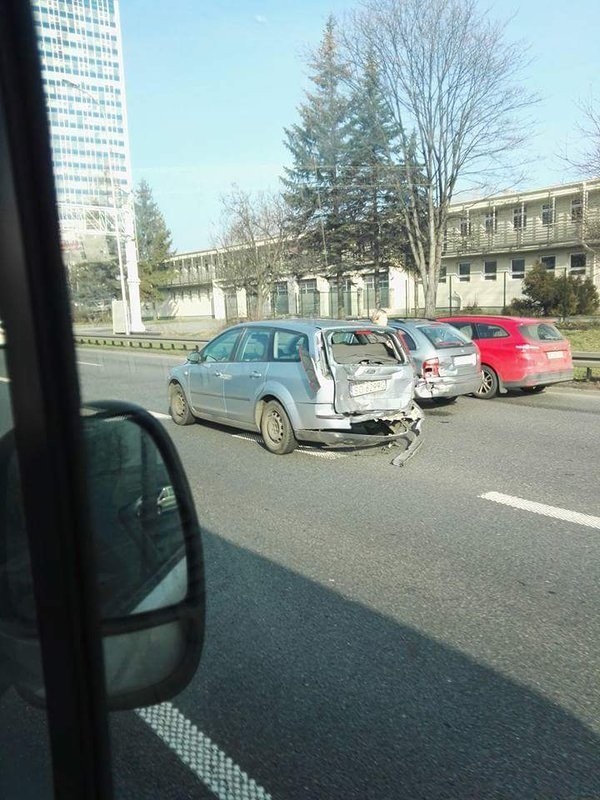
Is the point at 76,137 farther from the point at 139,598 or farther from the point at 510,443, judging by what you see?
the point at 510,443

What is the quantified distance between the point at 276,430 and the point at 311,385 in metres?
0.81

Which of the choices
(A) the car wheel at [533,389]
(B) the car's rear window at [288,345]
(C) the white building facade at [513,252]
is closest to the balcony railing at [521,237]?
(C) the white building facade at [513,252]

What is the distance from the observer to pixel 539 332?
12273 mm

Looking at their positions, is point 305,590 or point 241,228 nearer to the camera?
point 305,590

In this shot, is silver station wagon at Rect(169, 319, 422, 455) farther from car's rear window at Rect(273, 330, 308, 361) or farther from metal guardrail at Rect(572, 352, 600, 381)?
metal guardrail at Rect(572, 352, 600, 381)

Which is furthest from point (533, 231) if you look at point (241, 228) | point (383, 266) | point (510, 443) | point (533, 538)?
point (533, 538)

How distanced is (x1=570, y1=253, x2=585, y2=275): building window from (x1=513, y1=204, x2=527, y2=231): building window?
3470mm

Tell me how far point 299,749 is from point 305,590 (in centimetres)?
150

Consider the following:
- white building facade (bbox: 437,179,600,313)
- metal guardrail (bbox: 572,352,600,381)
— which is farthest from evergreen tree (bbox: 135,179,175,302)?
white building facade (bbox: 437,179,600,313)

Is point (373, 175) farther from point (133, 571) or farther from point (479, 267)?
point (479, 267)

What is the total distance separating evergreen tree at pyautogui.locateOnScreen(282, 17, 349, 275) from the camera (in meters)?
18.0

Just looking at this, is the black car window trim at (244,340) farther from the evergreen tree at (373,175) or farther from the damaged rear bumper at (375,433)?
the evergreen tree at (373,175)

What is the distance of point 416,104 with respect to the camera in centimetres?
1981

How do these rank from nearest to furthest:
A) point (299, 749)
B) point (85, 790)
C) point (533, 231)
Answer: point (85, 790) < point (299, 749) < point (533, 231)
